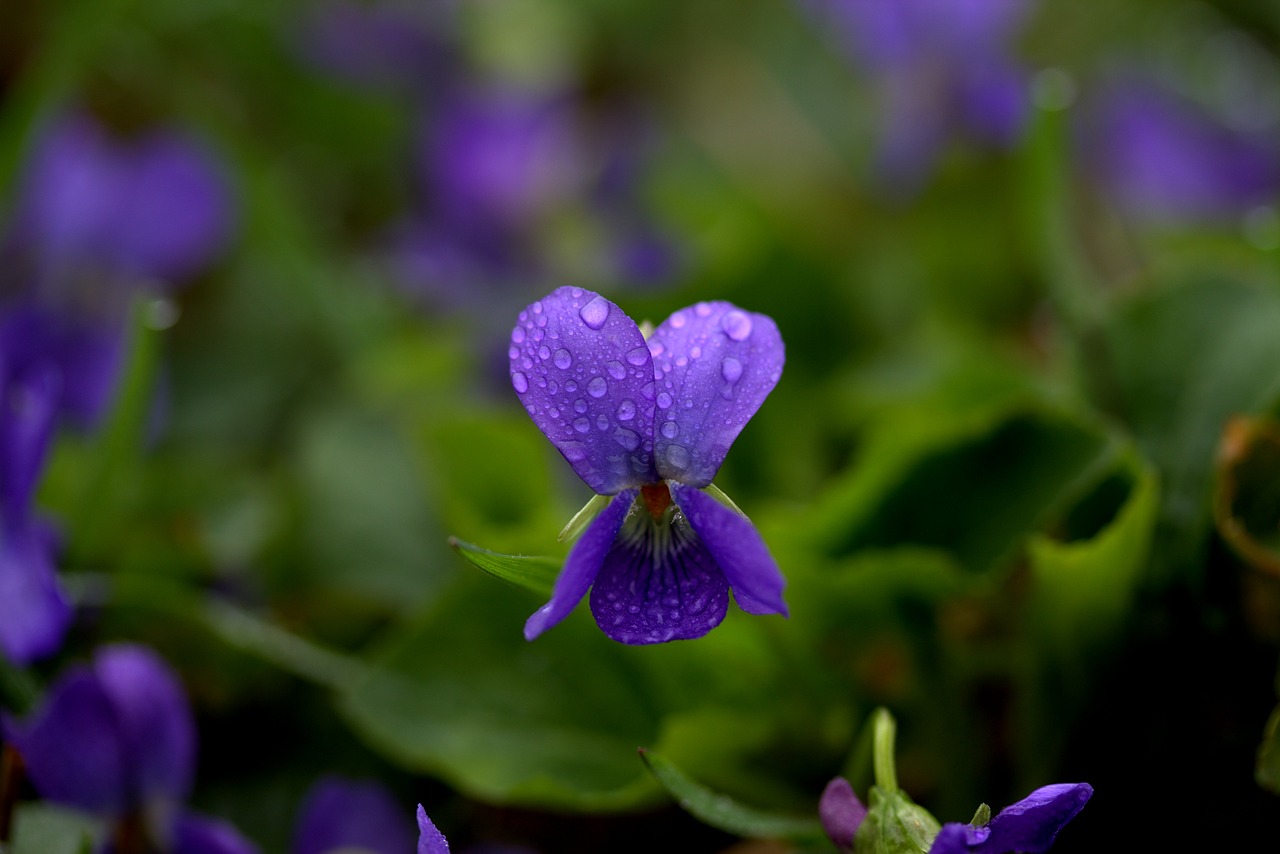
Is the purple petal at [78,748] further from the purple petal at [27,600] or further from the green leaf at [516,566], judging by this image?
the green leaf at [516,566]

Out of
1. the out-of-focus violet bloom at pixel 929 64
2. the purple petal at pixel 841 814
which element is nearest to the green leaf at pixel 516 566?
the purple petal at pixel 841 814

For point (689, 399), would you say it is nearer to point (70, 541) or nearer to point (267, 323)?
point (70, 541)

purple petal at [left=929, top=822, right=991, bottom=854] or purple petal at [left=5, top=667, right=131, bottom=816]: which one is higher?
purple petal at [left=929, top=822, right=991, bottom=854]

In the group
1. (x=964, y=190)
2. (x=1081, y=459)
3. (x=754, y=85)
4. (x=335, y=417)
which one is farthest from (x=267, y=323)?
(x=754, y=85)

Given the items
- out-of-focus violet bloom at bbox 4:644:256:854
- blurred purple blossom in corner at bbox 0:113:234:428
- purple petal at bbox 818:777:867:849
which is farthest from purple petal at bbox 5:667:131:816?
blurred purple blossom in corner at bbox 0:113:234:428

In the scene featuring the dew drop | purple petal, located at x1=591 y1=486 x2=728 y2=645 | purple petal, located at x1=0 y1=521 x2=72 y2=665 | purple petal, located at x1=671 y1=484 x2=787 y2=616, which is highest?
the dew drop

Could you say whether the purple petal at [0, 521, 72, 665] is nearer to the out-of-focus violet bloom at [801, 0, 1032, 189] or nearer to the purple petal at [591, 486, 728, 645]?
the purple petal at [591, 486, 728, 645]
